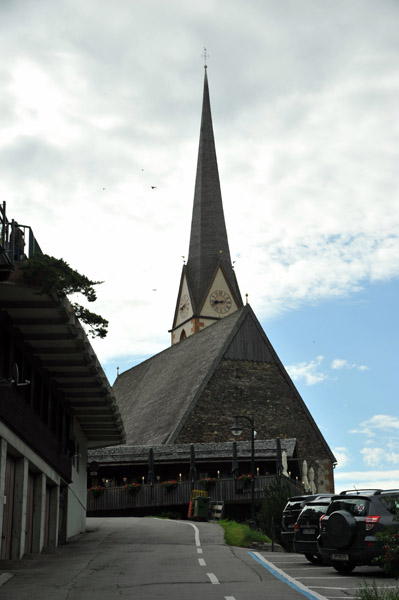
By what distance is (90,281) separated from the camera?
51.8 ft

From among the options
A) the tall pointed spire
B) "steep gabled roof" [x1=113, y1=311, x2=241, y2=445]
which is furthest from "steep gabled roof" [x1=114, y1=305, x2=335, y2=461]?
the tall pointed spire

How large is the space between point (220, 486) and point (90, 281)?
27163 millimetres

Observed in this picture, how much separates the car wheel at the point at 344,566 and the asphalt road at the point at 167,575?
151mm

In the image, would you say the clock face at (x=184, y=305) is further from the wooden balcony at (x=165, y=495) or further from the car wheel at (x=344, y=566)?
the car wheel at (x=344, y=566)

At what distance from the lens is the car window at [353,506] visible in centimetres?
1524

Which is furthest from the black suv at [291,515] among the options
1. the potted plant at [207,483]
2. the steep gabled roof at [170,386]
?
the steep gabled roof at [170,386]

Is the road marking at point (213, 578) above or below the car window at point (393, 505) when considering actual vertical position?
below

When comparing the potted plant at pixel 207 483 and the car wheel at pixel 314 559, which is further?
the potted plant at pixel 207 483

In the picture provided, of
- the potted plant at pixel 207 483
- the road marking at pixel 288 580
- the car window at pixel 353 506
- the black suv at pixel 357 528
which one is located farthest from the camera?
the potted plant at pixel 207 483

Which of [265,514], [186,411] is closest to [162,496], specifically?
[186,411]

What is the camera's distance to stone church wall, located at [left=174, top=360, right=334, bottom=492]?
166 feet

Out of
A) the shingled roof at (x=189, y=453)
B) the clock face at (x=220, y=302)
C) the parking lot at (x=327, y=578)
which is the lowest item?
the parking lot at (x=327, y=578)

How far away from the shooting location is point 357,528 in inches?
589

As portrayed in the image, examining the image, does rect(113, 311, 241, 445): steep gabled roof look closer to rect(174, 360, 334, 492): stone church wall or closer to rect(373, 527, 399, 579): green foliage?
rect(174, 360, 334, 492): stone church wall
